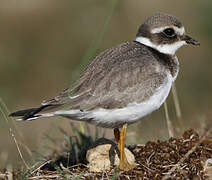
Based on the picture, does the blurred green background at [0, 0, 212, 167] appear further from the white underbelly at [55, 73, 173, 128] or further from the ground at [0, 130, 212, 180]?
the white underbelly at [55, 73, 173, 128]

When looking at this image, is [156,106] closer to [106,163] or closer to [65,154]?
[106,163]

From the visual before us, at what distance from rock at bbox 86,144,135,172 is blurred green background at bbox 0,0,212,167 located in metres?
5.76

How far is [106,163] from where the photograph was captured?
5.21m

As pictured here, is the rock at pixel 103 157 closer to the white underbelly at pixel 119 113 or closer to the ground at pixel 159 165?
the ground at pixel 159 165

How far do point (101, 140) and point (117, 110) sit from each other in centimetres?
60

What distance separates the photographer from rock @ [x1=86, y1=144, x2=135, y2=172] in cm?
514

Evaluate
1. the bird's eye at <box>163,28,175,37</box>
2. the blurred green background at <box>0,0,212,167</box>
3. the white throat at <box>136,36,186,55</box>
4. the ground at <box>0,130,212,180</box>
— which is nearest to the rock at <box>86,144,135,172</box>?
the ground at <box>0,130,212,180</box>

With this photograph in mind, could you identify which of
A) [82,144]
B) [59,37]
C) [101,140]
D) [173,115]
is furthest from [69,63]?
[101,140]

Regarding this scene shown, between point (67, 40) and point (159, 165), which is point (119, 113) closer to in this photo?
point (159, 165)

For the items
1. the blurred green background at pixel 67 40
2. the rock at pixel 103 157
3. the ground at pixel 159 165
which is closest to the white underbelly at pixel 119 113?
the rock at pixel 103 157

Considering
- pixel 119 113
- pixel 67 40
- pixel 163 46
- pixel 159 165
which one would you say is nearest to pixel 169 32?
pixel 163 46

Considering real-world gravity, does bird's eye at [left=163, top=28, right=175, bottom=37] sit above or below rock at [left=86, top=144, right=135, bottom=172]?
above

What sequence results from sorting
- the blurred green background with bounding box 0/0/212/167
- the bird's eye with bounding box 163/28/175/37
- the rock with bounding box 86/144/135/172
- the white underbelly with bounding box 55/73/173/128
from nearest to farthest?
1. the white underbelly with bounding box 55/73/173/128
2. the rock with bounding box 86/144/135/172
3. the bird's eye with bounding box 163/28/175/37
4. the blurred green background with bounding box 0/0/212/167

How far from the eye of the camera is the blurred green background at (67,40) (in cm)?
1203
